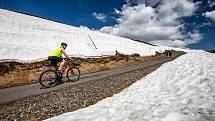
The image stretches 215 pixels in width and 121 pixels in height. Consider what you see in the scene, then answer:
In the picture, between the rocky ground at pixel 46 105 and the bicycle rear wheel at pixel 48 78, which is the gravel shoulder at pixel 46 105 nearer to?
the rocky ground at pixel 46 105

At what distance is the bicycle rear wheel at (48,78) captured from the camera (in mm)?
14633

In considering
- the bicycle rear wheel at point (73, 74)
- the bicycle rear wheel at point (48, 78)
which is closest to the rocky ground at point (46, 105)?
the bicycle rear wheel at point (48, 78)

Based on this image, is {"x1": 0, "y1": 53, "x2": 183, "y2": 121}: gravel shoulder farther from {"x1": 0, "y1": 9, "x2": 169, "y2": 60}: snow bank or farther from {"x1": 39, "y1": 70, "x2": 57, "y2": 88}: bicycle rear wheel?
{"x1": 0, "y1": 9, "x2": 169, "y2": 60}: snow bank

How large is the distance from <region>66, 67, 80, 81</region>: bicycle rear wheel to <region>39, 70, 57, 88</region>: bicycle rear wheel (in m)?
1.41

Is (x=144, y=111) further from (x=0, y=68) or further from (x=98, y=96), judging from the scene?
(x=0, y=68)

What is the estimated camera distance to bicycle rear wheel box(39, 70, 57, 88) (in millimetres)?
14633

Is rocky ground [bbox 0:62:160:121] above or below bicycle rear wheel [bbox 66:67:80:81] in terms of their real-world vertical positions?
below

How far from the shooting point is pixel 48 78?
14.8 m

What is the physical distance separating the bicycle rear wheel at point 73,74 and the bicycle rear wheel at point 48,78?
141 centimetres

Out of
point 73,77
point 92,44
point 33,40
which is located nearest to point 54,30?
point 92,44

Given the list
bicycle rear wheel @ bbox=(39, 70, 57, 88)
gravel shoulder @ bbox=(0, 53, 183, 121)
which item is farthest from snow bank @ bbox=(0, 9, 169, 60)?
gravel shoulder @ bbox=(0, 53, 183, 121)

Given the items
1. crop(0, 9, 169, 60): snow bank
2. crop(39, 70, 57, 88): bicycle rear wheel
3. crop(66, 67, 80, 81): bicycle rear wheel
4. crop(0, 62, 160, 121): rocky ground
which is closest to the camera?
crop(0, 62, 160, 121): rocky ground

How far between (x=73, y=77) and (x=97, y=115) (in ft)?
38.4

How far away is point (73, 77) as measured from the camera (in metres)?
17.7
